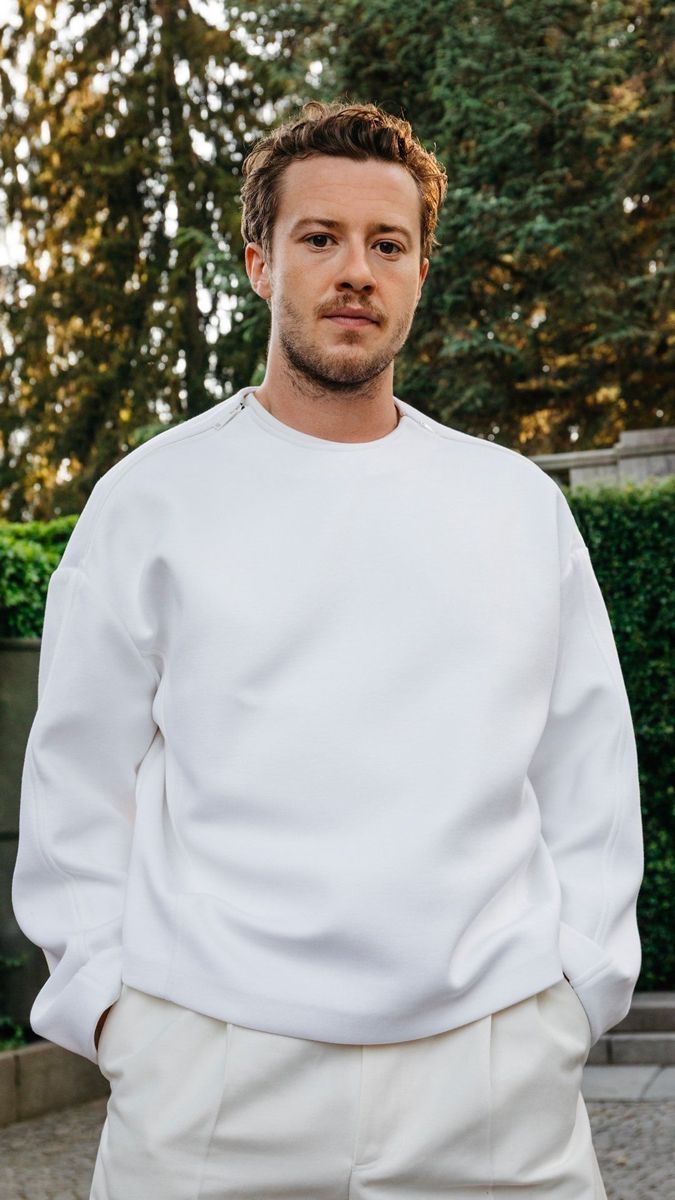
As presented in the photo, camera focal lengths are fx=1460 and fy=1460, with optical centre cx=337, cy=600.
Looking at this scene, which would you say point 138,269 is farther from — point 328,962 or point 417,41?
point 328,962

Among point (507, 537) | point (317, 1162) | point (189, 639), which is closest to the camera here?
point (317, 1162)

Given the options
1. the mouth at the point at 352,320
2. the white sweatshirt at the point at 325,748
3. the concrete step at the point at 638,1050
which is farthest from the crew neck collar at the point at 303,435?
the concrete step at the point at 638,1050

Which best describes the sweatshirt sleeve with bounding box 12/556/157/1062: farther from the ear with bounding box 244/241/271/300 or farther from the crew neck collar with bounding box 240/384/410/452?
the ear with bounding box 244/241/271/300

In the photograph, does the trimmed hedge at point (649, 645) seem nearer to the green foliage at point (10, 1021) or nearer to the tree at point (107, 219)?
the green foliage at point (10, 1021)

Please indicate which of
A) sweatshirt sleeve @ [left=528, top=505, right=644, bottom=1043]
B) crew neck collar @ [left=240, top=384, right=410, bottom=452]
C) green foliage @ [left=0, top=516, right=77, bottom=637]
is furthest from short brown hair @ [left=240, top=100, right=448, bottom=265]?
green foliage @ [left=0, top=516, right=77, bottom=637]

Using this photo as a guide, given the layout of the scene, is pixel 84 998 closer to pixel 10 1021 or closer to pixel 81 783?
pixel 81 783

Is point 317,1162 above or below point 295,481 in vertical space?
below

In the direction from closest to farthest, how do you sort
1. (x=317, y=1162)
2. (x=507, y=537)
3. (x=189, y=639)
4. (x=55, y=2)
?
(x=317, y=1162), (x=189, y=639), (x=507, y=537), (x=55, y=2)

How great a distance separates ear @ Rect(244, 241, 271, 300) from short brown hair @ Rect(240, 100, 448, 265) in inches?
0.6

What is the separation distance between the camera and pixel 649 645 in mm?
6516

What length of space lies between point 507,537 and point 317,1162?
884 mm

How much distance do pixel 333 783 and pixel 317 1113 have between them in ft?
1.32

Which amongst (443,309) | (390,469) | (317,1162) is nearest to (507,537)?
(390,469)

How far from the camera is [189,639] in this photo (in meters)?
1.97
